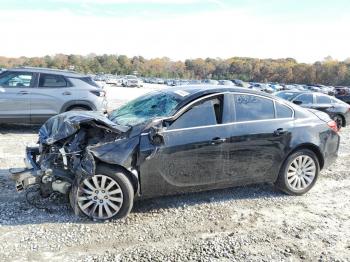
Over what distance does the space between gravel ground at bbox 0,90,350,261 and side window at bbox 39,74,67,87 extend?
4.36 metres

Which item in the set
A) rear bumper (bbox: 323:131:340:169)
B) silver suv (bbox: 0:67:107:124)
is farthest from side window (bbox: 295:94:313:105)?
rear bumper (bbox: 323:131:340:169)

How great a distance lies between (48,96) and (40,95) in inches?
7.6

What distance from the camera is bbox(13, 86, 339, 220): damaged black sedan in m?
4.62

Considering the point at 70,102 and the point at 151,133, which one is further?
the point at 70,102

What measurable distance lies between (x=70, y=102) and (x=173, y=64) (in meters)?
168

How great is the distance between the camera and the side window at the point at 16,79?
970 cm

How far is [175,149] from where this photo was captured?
4852 mm

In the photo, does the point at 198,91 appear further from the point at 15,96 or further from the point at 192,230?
the point at 15,96

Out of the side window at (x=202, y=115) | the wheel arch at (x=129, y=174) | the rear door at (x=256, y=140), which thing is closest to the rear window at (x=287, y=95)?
the rear door at (x=256, y=140)

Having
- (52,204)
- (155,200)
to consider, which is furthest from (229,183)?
(52,204)

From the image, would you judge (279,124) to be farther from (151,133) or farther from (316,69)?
(316,69)

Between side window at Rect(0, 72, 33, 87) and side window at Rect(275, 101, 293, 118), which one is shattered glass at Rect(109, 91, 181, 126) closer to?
side window at Rect(275, 101, 293, 118)

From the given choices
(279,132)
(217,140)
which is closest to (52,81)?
(217,140)

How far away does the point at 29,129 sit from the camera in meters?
10.5
